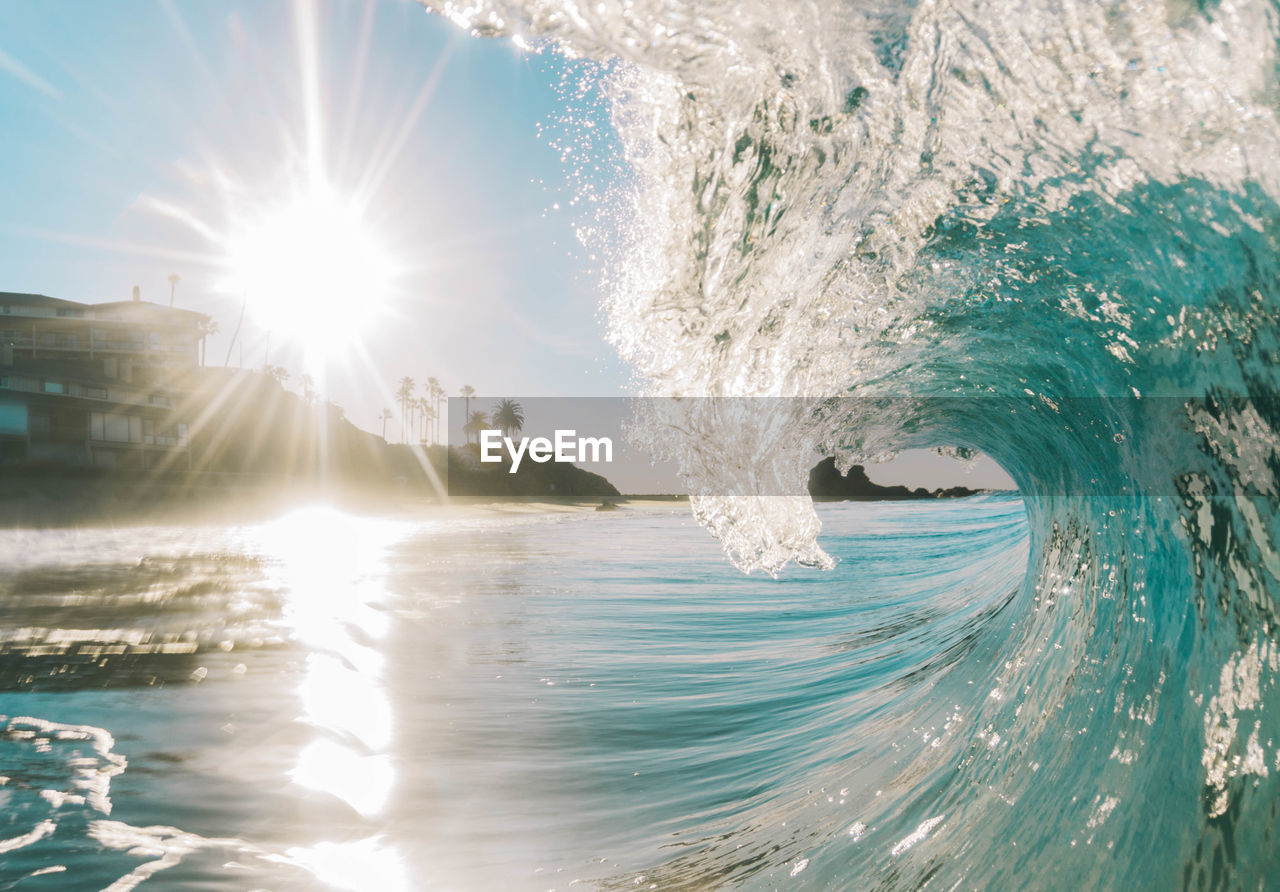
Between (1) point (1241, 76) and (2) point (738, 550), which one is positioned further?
(2) point (738, 550)

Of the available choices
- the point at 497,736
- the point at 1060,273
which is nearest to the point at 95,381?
the point at 497,736

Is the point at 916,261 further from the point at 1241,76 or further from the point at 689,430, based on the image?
the point at 689,430

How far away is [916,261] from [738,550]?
4.16 meters

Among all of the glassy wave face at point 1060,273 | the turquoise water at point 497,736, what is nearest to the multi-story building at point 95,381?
the turquoise water at point 497,736

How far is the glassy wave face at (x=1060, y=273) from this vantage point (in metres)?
2.18

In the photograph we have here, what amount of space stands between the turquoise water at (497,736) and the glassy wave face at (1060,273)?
0.30m

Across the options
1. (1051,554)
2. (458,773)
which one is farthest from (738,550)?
(458,773)

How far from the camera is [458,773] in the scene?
4168mm

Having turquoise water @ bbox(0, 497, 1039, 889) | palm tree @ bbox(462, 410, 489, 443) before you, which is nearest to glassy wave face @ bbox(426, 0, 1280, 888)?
turquoise water @ bbox(0, 497, 1039, 889)

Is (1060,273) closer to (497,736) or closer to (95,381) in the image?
(497,736)

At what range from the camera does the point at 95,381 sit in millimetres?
33688

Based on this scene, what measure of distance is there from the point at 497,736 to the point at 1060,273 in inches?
166

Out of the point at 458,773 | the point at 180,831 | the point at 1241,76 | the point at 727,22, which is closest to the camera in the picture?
the point at 1241,76

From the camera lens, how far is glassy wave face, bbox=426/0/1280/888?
2.18 metres
